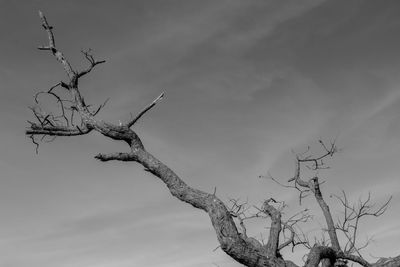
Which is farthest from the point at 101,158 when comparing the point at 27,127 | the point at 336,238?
the point at 336,238

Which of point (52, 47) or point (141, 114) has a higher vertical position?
point (52, 47)

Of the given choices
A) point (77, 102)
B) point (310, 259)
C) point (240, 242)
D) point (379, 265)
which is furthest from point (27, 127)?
point (379, 265)

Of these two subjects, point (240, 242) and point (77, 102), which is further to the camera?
point (77, 102)

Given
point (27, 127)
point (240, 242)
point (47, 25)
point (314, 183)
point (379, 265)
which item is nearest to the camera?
point (240, 242)

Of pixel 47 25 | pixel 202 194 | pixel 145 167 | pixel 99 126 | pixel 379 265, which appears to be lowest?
pixel 379 265

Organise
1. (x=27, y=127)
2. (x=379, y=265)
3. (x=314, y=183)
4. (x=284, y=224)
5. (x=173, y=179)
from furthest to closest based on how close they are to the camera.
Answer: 1. (x=314, y=183)
2. (x=284, y=224)
3. (x=27, y=127)
4. (x=173, y=179)
5. (x=379, y=265)

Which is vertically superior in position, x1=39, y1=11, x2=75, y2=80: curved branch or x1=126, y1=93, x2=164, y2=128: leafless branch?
x1=39, y1=11, x2=75, y2=80: curved branch

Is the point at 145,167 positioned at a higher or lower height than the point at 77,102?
lower

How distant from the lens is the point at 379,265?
25.2 feet

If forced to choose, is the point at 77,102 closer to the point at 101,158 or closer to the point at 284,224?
the point at 101,158

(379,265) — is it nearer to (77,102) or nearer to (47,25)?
(77,102)

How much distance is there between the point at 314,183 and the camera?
479 inches

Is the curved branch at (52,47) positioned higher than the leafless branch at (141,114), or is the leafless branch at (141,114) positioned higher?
the curved branch at (52,47)

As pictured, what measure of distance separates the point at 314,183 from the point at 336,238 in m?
1.78
